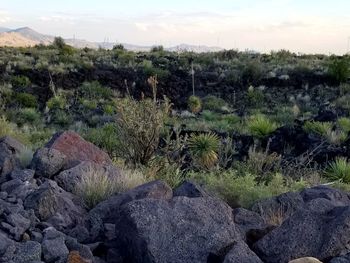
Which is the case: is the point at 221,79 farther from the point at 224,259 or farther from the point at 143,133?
the point at 224,259

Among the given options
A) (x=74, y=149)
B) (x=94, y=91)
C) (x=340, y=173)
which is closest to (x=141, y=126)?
(x=74, y=149)

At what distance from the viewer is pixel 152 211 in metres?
5.31

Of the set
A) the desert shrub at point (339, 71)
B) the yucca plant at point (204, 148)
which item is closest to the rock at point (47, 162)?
the yucca plant at point (204, 148)

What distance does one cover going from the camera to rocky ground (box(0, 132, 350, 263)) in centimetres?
503

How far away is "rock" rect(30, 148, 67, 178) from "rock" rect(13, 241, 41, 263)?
2679 mm

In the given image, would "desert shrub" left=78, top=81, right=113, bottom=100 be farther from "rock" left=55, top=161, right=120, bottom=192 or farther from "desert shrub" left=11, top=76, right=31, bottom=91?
"rock" left=55, top=161, right=120, bottom=192

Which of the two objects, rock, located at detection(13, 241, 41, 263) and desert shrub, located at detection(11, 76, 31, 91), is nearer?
rock, located at detection(13, 241, 41, 263)

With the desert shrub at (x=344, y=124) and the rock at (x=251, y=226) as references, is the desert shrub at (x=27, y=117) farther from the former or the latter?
the rock at (x=251, y=226)

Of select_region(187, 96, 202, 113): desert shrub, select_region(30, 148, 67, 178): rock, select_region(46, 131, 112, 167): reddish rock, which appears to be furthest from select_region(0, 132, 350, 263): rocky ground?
select_region(187, 96, 202, 113): desert shrub

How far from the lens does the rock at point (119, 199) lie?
613 cm

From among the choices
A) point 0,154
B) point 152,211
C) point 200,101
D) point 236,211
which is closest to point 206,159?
point 0,154

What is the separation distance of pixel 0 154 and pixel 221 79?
30954 millimetres

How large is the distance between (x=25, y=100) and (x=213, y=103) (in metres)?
9.28

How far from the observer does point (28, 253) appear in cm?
484
